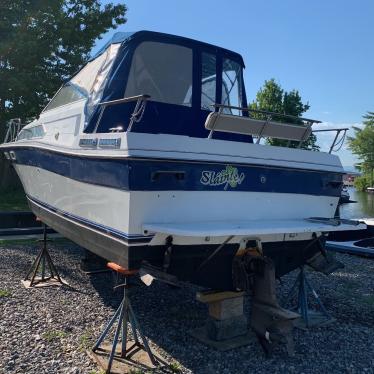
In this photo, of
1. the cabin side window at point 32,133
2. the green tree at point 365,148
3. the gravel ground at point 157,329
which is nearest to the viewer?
the gravel ground at point 157,329

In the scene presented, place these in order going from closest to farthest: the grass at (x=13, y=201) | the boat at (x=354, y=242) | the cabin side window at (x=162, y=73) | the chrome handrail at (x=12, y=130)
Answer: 1. the cabin side window at (x=162, y=73)
2. the chrome handrail at (x=12, y=130)
3. the boat at (x=354, y=242)
4. the grass at (x=13, y=201)

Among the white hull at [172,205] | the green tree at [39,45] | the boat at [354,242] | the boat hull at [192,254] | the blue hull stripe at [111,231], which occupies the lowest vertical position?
the boat at [354,242]

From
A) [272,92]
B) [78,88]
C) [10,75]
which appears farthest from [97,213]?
[272,92]

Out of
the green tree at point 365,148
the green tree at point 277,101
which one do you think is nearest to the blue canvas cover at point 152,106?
the green tree at point 277,101

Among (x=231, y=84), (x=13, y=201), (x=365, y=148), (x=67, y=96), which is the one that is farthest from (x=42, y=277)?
(x=365, y=148)

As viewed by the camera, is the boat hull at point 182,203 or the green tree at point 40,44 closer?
the boat hull at point 182,203

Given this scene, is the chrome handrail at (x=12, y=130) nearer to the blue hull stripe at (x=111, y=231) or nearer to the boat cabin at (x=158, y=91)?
the boat cabin at (x=158, y=91)

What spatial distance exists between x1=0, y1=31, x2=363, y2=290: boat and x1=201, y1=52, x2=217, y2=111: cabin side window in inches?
0.4

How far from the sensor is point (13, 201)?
13570 millimetres

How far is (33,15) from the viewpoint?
13086mm

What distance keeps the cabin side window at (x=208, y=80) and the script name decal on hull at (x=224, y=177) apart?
1203 millimetres

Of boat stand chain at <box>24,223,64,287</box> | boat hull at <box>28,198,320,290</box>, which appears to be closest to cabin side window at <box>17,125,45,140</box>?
boat stand chain at <box>24,223,64,287</box>

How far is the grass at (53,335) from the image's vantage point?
3988 mm

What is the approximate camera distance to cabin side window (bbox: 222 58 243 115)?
16.7 ft
